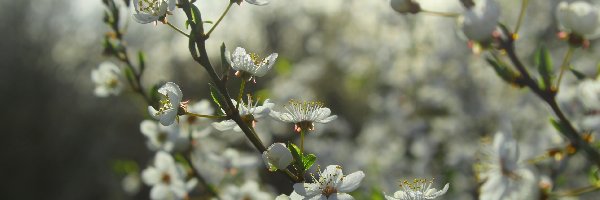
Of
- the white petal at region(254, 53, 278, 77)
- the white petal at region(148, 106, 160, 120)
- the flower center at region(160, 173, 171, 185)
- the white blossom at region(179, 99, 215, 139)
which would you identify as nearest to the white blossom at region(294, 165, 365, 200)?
the white petal at region(254, 53, 278, 77)

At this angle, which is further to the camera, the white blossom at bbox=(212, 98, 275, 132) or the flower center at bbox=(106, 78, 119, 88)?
the flower center at bbox=(106, 78, 119, 88)

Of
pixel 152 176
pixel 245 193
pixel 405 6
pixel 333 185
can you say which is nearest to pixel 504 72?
pixel 405 6

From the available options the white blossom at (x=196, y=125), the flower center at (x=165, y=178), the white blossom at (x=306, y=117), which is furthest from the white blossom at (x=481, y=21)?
the flower center at (x=165, y=178)

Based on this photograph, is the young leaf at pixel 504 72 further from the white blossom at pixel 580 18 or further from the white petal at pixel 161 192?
the white petal at pixel 161 192

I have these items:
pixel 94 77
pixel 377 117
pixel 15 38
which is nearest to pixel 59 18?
pixel 15 38

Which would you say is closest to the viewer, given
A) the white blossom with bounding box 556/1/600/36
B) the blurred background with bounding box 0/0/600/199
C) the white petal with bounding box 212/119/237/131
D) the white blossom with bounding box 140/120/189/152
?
the white petal with bounding box 212/119/237/131

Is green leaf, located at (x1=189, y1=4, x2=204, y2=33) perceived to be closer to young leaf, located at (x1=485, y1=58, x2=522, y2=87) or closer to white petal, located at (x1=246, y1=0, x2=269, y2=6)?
white petal, located at (x1=246, y1=0, x2=269, y2=6)
